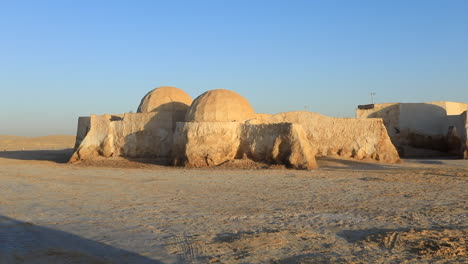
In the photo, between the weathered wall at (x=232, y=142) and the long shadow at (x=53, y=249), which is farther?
the weathered wall at (x=232, y=142)

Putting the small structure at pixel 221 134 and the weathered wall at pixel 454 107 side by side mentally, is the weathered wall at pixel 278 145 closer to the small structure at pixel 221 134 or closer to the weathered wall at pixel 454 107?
the small structure at pixel 221 134

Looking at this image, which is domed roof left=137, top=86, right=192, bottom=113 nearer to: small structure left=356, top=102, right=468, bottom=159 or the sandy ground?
the sandy ground

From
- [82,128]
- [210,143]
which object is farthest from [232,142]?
[82,128]

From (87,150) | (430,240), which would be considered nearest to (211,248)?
(430,240)

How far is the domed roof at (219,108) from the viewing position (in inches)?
590

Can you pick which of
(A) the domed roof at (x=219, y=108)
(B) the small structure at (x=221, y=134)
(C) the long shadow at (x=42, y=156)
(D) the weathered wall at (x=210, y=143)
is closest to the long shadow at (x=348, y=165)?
(B) the small structure at (x=221, y=134)

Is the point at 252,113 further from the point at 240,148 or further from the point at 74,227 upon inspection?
the point at 74,227

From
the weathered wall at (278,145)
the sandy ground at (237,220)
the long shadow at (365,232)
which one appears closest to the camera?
the sandy ground at (237,220)

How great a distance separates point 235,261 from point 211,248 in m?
0.51

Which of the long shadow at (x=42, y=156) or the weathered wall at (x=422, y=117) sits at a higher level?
the weathered wall at (x=422, y=117)

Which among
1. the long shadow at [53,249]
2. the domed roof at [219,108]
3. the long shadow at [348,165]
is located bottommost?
the long shadow at [53,249]

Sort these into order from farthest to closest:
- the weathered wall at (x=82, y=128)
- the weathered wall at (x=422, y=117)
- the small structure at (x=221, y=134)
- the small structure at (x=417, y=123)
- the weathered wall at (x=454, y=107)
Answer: the weathered wall at (x=454, y=107) → the weathered wall at (x=422, y=117) → the small structure at (x=417, y=123) → the weathered wall at (x=82, y=128) → the small structure at (x=221, y=134)

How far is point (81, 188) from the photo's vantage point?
9312mm

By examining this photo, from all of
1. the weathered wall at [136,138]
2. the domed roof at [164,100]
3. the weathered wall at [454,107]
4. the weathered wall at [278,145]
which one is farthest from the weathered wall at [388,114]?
the weathered wall at [136,138]
